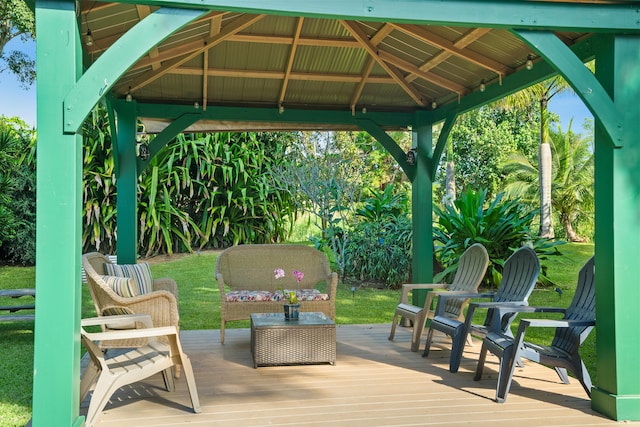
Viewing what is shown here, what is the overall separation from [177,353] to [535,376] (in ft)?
9.85

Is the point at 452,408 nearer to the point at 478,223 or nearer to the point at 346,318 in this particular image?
the point at 346,318

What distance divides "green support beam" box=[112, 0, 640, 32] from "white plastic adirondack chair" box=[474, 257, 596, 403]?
188 cm

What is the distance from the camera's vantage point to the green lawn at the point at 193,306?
504 cm

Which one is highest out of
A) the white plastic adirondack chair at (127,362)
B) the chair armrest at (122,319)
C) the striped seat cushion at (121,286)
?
the striped seat cushion at (121,286)

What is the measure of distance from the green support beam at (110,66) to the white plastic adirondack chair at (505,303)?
324cm

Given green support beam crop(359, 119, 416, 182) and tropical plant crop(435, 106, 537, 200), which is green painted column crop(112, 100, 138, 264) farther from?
tropical plant crop(435, 106, 537, 200)

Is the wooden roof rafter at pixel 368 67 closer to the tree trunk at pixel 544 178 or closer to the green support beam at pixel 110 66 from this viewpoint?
the green support beam at pixel 110 66

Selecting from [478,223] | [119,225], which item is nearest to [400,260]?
[478,223]

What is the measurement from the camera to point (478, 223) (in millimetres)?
10047

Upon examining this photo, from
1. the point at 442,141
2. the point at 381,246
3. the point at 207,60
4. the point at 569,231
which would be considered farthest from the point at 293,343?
the point at 569,231

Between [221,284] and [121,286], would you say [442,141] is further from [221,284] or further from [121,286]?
[121,286]

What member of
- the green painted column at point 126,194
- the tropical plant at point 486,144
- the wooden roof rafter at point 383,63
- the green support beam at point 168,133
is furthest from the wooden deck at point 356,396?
the tropical plant at point 486,144

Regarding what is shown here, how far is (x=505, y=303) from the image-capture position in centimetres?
510

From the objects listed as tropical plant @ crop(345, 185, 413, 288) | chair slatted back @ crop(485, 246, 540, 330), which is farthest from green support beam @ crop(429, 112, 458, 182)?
tropical plant @ crop(345, 185, 413, 288)
